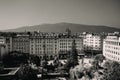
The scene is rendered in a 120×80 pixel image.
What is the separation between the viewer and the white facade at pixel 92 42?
13.5m

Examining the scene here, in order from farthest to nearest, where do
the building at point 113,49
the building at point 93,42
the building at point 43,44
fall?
the building at point 93,42
the building at point 43,44
the building at point 113,49

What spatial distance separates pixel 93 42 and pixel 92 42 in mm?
129

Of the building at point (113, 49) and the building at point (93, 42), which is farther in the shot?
the building at point (93, 42)

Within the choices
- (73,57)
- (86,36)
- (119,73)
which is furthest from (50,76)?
(86,36)

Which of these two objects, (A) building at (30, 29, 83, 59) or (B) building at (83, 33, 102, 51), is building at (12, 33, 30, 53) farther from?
(B) building at (83, 33, 102, 51)

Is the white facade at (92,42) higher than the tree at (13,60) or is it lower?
higher

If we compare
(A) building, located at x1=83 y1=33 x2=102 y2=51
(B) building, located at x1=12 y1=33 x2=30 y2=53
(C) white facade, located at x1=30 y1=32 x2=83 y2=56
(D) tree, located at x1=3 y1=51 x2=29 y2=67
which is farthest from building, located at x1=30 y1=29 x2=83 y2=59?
(D) tree, located at x1=3 y1=51 x2=29 y2=67

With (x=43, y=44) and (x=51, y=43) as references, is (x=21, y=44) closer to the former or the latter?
(x=43, y=44)

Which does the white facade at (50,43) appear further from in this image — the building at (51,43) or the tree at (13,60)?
the tree at (13,60)

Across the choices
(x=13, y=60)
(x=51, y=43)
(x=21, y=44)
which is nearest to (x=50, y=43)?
(x=51, y=43)

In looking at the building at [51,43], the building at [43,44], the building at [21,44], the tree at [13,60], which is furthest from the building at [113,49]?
the building at [21,44]

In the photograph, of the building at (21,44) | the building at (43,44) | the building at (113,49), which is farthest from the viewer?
the building at (43,44)

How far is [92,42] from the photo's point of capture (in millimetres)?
14195

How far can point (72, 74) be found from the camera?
5977 millimetres
